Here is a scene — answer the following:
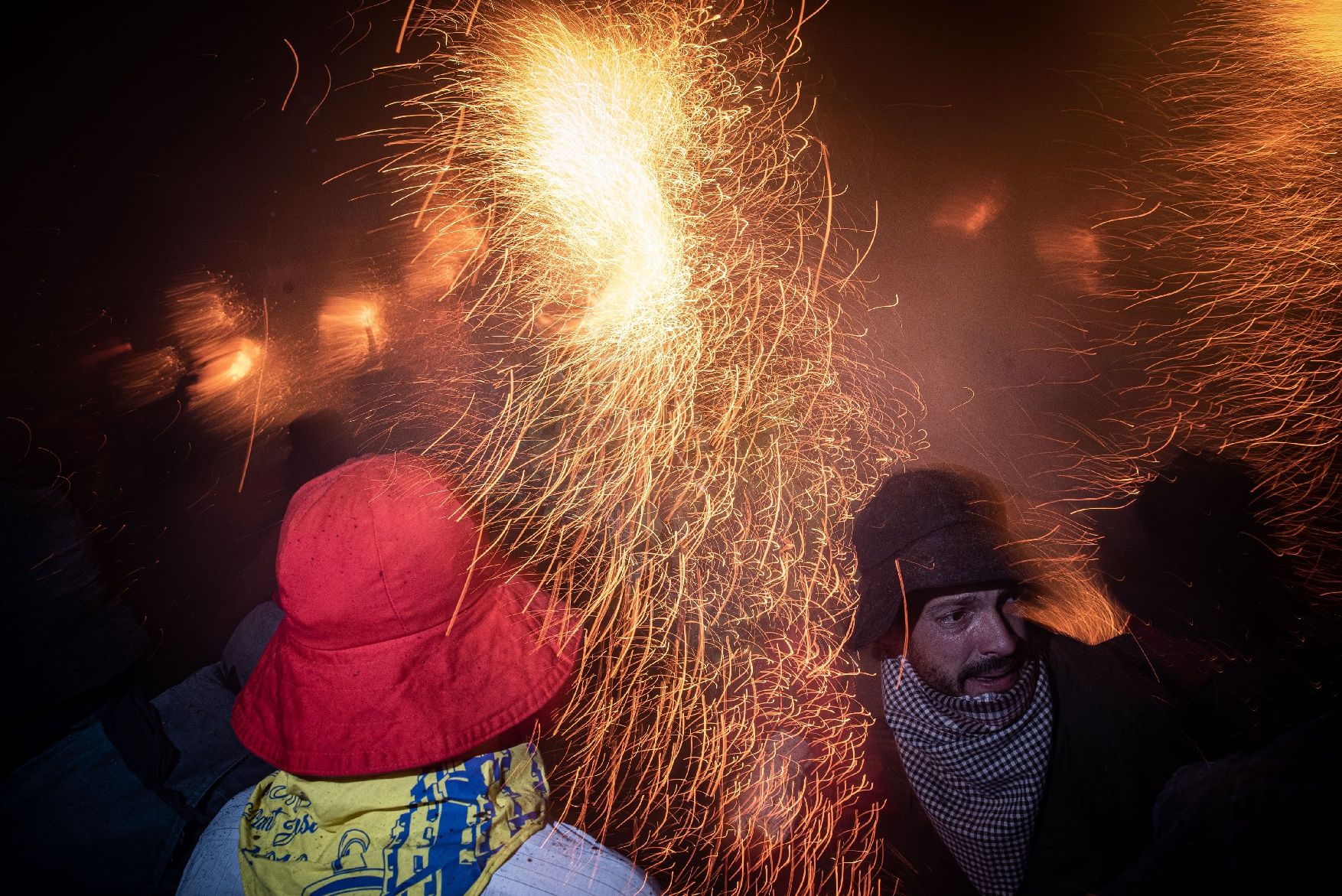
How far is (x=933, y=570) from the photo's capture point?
1.66m

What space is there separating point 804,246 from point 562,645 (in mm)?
5543

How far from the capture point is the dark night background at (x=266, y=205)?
9.70 ft

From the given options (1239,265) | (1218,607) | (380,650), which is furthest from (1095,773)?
(1239,265)

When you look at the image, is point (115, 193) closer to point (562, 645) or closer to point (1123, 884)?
point (562, 645)

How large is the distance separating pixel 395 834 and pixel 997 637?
187cm

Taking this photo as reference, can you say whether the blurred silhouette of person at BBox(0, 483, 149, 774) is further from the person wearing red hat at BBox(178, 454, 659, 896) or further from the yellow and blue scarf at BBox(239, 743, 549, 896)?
the yellow and blue scarf at BBox(239, 743, 549, 896)

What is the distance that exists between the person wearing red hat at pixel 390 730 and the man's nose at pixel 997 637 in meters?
1.31

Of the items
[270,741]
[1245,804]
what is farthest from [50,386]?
[1245,804]

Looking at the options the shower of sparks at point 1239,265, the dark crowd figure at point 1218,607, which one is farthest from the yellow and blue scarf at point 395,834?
the shower of sparks at point 1239,265

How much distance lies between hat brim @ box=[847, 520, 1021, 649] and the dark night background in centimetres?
350

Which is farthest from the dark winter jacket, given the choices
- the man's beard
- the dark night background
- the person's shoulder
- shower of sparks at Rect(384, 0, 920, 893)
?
the dark night background

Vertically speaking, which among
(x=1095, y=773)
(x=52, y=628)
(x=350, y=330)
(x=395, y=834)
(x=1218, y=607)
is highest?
(x=350, y=330)

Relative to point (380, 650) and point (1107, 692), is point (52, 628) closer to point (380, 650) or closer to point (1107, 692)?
point (380, 650)

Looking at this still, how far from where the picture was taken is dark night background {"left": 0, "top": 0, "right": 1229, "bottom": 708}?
2957 mm
